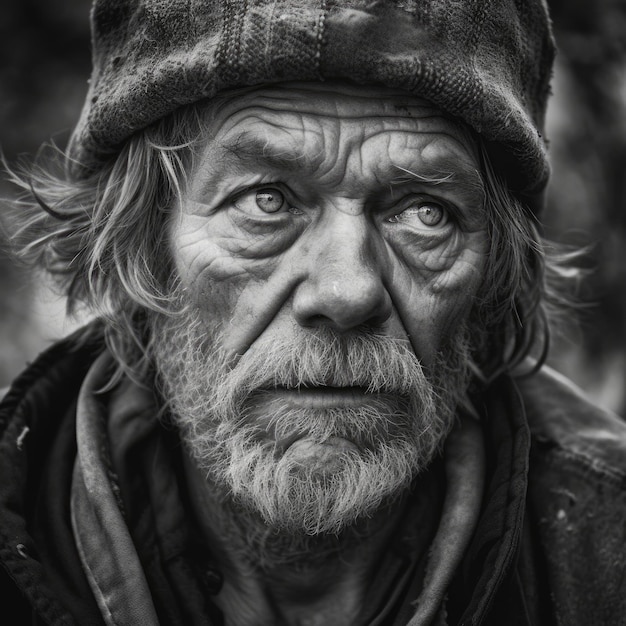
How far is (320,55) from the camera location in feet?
5.73

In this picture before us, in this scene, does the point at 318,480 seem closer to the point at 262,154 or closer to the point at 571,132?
the point at 262,154

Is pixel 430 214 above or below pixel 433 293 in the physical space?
above

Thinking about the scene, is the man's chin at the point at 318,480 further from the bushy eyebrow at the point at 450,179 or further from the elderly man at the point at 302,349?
the bushy eyebrow at the point at 450,179

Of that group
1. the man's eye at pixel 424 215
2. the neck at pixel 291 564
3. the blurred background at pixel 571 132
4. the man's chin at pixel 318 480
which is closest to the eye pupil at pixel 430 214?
the man's eye at pixel 424 215

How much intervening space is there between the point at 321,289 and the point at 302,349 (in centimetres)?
17

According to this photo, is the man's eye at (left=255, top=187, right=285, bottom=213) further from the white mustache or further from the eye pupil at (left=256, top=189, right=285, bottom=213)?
the white mustache

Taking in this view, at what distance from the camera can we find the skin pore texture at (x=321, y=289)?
187 centimetres

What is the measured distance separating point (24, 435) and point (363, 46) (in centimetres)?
136

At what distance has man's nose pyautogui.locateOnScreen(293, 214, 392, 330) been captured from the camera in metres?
1.79

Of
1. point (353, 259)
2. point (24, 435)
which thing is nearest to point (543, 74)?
point (353, 259)

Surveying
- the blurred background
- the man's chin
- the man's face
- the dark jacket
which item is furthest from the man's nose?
the blurred background

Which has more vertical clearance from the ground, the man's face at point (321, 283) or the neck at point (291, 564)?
the man's face at point (321, 283)

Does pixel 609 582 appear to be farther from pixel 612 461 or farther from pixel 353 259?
pixel 353 259

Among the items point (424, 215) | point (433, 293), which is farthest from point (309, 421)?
point (424, 215)
